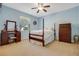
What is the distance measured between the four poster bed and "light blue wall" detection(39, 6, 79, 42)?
0.39 feet

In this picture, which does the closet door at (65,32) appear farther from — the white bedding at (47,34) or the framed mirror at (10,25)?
the framed mirror at (10,25)

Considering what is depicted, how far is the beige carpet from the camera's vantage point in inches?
74.2

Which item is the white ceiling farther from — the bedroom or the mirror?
the mirror

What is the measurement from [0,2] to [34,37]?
97 centimetres

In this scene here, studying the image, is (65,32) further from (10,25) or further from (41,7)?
(10,25)

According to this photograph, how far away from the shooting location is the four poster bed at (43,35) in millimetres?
1997

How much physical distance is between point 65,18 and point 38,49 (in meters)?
0.84

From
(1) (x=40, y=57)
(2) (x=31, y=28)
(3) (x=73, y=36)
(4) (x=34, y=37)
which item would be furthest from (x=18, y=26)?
(3) (x=73, y=36)

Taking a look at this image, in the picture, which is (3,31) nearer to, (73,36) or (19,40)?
(19,40)

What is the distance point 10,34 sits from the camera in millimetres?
1981

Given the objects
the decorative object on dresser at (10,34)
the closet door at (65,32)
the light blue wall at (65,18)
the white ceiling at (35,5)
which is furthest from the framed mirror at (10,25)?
the closet door at (65,32)

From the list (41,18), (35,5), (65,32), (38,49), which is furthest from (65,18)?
(38,49)

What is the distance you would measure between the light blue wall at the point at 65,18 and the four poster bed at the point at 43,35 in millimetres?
119

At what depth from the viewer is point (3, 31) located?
189 cm
